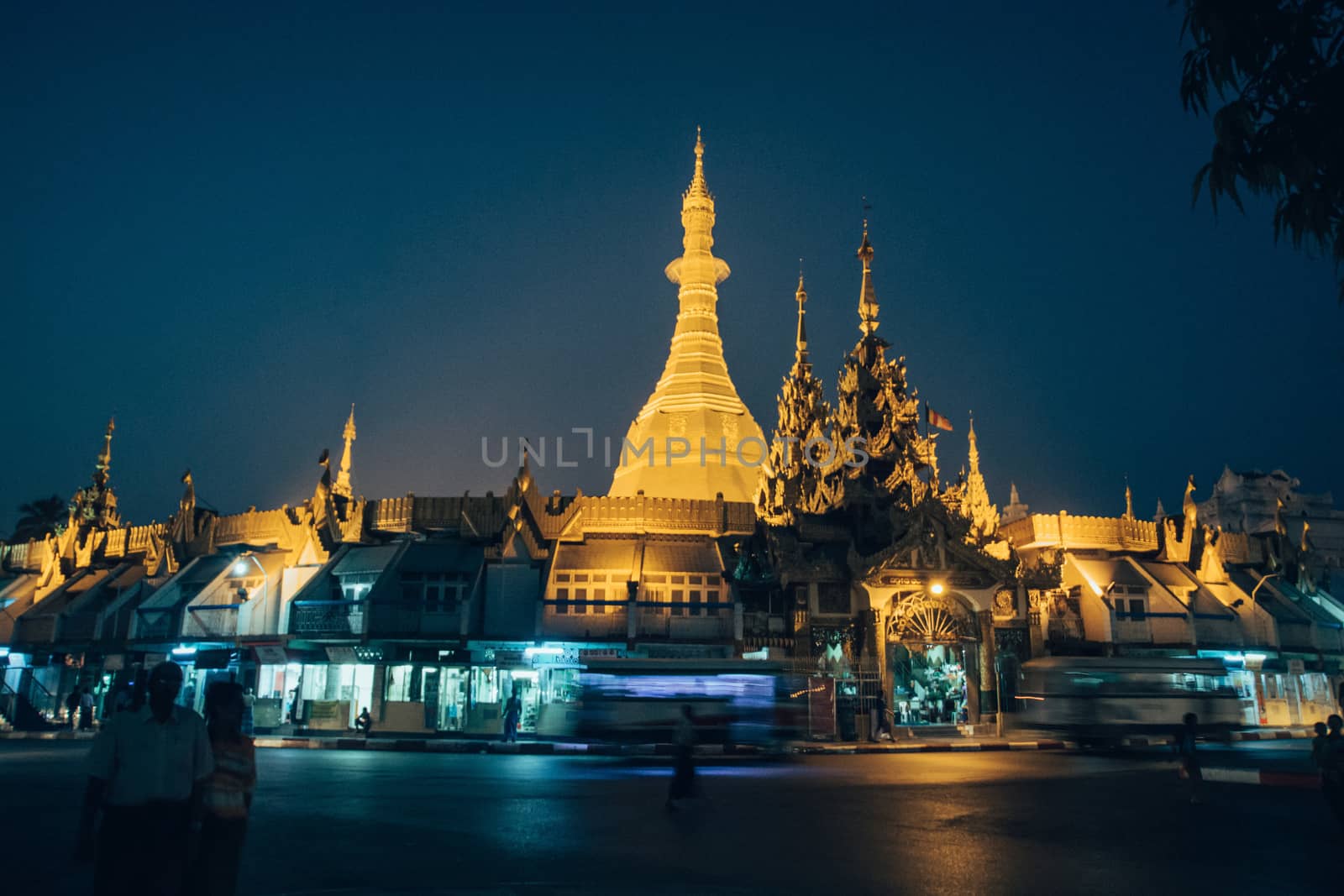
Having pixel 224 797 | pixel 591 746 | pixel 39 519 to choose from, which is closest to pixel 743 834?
pixel 224 797

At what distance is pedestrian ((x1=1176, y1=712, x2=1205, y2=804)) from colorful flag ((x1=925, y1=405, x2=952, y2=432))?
86.7 feet

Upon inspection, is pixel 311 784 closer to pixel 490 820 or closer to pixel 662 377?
pixel 490 820

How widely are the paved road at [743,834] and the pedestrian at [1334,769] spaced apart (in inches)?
15.5

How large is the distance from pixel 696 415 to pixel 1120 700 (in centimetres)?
Result: 2807

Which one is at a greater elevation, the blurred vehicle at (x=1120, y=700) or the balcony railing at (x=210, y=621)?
the balcony railing at (x=210, y=621)

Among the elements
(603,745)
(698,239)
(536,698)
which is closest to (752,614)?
(536,698)

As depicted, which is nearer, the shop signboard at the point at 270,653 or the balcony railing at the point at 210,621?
the shop signboard at the point at 270,653

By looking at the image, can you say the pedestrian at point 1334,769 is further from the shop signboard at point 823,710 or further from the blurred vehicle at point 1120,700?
the shop signboard at point 823,710

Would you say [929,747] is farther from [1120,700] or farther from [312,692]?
[312,692]

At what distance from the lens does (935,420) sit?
137ft

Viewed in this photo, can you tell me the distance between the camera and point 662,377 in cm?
5656

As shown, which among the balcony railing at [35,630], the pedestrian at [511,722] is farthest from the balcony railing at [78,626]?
the pedestrian at [511,722]

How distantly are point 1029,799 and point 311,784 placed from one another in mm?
12064

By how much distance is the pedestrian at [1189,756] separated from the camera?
49.6 feet
